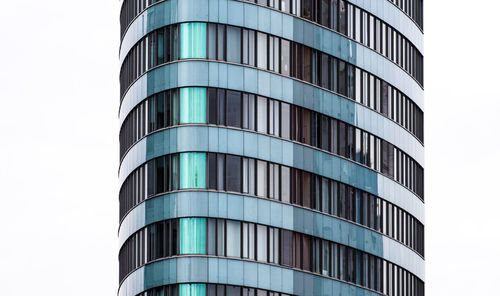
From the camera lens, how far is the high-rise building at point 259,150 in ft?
391

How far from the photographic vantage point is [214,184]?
119 meters

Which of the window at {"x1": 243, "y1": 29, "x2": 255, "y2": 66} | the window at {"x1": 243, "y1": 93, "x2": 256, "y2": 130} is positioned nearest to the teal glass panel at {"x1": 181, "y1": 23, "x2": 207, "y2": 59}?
the window at {"x1": 243, "y1": 29, "x2": 255, "y2": 66}

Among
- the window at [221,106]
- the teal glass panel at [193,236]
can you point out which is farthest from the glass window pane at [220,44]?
the teal glass panel at [193,236]

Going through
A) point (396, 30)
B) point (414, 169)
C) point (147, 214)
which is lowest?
point (147, 214)

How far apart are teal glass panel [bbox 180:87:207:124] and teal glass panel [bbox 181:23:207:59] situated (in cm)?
248

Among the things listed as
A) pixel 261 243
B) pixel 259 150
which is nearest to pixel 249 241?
pixel 261 243

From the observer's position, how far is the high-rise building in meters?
119

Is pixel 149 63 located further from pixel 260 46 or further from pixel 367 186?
pixel 367 186

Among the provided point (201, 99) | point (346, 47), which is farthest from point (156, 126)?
point (346, 47)

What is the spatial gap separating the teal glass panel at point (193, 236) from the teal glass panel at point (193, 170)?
259 centimetres

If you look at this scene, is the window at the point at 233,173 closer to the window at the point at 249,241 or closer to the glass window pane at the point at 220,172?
the glass window pane at the point at 220,172

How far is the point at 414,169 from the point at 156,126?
83.1ft

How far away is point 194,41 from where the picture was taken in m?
121

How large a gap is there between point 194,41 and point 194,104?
4.55 meters
